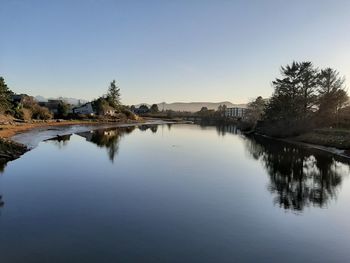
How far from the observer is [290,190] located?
1733 centimetres

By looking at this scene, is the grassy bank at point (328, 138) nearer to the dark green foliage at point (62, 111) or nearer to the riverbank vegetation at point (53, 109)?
the riverbank vegetation at point (53, 109)

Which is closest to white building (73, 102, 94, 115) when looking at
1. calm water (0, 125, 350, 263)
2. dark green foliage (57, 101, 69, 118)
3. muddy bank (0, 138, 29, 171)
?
dark green foliage (57, 101, 69, 118)

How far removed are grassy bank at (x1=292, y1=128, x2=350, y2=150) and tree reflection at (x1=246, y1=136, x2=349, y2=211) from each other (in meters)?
3.03

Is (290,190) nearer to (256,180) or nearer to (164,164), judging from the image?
(256,180)

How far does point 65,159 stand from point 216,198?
1438cm

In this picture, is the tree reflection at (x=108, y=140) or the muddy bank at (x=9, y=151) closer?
the muddy bank at (x=9, y=151)

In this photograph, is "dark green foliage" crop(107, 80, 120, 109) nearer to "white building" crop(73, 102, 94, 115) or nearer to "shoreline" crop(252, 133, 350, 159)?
"white building" crop(73, 102, 94, 115)

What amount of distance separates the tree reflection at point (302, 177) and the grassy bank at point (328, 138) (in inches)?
119

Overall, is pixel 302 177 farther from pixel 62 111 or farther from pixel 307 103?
pixel 62 111

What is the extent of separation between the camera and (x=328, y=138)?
3838 centimetres

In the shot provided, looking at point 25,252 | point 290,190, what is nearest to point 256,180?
point 290,190

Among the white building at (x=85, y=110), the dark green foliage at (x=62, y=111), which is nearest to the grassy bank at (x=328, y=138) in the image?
the dark green foliage at (x=62, y=111)

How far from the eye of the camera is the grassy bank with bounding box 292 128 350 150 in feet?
112

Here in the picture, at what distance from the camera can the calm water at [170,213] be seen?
8.95m
